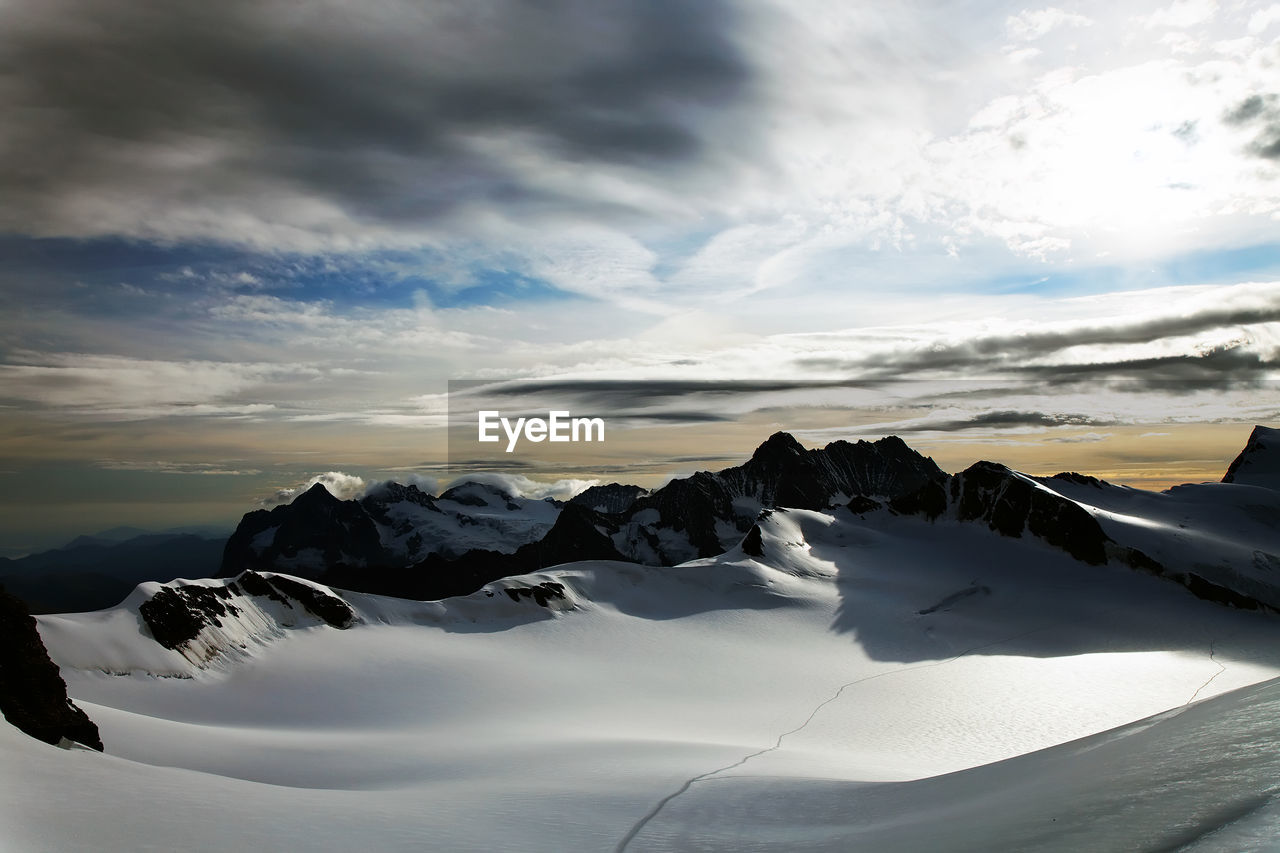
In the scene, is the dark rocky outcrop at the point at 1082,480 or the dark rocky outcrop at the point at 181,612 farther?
the dark rocky outcrop at the point at 1082,480

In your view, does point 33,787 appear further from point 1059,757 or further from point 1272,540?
point 1272,540

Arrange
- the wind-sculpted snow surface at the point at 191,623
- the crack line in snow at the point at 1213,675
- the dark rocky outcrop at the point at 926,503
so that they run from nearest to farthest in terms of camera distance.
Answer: the wind-sculpted snow surface at the point at 191,623, the crack line in snow at the point at 1213,675, the dark rocky outcrop at the point at 926,503

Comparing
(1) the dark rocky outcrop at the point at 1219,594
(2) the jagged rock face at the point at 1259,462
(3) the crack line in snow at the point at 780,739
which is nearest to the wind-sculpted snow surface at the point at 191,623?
(3) the crack line in snow at the point at 780,739

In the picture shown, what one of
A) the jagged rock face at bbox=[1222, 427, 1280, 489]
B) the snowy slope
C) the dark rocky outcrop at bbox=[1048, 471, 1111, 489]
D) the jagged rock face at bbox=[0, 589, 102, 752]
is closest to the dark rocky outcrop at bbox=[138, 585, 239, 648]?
the snowy slope

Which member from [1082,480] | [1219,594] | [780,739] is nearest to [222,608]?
[780,739]

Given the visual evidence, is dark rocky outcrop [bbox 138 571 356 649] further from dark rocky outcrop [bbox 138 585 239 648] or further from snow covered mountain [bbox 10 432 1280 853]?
snow covered mountain [bbox 10 432 1280 853]

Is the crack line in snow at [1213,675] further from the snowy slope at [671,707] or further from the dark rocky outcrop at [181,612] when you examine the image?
the dark rocky outcrop at [181,612]

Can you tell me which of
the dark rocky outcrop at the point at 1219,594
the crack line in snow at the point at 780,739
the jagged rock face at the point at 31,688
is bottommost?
the dark rocky outcrop at the point at 1219,594
